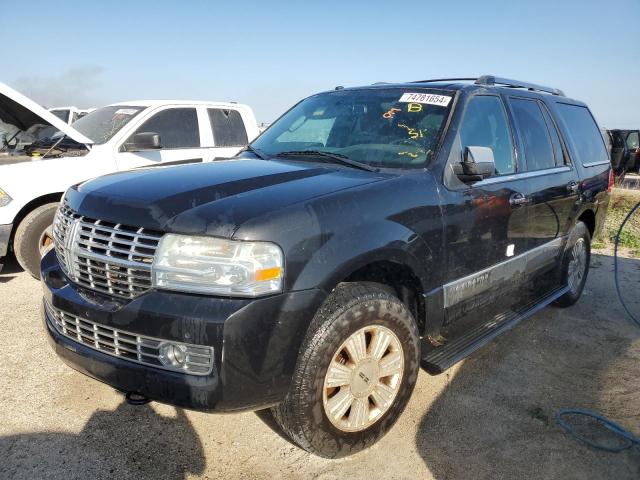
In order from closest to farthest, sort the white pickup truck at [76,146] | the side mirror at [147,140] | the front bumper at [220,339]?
1. the front bumper at [220,339]
2. the white pickup truck at [76,146]
3. the side mirror at [147,140]

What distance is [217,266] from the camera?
2.11 metres

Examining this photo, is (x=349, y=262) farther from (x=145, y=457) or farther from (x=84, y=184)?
(x=84, y=184)

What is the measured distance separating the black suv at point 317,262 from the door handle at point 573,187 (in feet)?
2.12

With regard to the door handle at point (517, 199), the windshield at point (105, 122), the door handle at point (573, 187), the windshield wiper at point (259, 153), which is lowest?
the door handle at point (573, 187)

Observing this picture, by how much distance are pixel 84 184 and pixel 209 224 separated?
114 centimetres

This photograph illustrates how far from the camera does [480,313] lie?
3441mm

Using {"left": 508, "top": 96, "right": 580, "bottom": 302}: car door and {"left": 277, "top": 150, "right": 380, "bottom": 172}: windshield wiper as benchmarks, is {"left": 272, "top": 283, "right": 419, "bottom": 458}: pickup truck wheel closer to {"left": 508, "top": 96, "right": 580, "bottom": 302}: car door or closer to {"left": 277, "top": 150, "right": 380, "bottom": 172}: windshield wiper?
{"left": 277, "top": 150, "right": 380, "bottom": 172}: windshield wiper

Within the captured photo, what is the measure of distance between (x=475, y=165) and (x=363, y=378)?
1.42 m

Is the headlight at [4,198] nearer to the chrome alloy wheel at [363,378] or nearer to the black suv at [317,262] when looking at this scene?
the black suv at [317,262]

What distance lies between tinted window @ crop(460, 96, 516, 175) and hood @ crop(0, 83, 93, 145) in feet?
12.8

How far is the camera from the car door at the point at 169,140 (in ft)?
18.9

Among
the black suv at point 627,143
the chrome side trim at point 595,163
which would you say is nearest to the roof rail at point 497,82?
the chrome side trim at point 595,163

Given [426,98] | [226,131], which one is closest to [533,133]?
[426,98]

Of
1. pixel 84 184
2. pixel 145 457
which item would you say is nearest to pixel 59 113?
pixel 84 184
